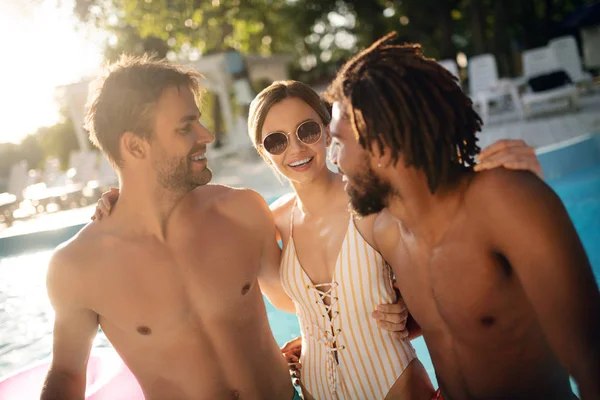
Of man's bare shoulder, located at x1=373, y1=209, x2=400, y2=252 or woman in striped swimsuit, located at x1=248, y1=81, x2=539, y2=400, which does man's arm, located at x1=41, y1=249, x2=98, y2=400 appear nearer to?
woman in striped swimsuit, located at x1=248, y1=81, x2=539, y2=400

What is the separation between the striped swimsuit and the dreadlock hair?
27.1 inches

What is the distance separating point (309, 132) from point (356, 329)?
2.97 ft

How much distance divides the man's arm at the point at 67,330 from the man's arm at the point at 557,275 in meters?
1.70

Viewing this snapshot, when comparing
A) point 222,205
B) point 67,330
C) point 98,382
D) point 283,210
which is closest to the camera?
point 67,330

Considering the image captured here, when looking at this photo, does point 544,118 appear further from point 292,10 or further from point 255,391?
point 292,10

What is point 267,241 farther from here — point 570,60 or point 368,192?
point 570,60

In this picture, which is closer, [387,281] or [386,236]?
[386,236]

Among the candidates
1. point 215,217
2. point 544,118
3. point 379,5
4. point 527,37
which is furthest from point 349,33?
point 215,217

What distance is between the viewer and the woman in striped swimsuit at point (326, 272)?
2250 mm

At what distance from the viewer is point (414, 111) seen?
5.23 feet

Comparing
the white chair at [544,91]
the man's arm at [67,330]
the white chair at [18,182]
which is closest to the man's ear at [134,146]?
the man's arm at [67,330]

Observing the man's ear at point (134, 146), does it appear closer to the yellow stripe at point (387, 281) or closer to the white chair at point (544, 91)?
the yellow stripe at point (387, 281)

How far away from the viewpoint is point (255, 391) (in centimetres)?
233

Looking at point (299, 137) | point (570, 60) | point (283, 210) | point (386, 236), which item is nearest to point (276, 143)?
point (299, 137)
